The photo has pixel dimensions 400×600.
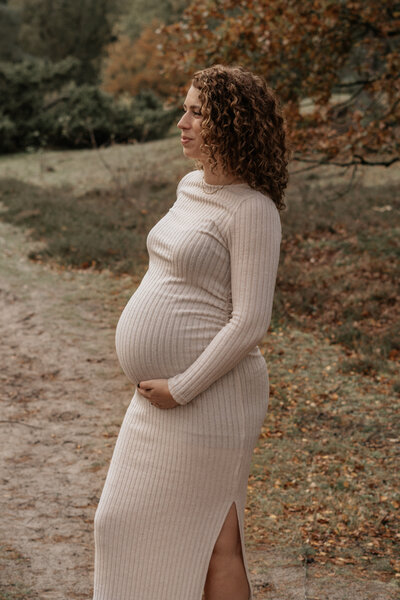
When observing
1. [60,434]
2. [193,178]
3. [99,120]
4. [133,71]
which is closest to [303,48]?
[60,434]

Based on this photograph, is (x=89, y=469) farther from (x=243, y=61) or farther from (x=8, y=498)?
(x=243, y=61)

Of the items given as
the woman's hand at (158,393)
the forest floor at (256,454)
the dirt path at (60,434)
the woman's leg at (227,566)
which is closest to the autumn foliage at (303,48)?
the forest floor at (256,454)

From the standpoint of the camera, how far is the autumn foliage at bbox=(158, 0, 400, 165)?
724 cm

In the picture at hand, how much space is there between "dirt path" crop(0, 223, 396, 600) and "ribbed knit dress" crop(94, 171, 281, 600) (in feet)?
4.30

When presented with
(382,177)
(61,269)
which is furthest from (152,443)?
(382,177)

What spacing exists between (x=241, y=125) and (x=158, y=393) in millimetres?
773

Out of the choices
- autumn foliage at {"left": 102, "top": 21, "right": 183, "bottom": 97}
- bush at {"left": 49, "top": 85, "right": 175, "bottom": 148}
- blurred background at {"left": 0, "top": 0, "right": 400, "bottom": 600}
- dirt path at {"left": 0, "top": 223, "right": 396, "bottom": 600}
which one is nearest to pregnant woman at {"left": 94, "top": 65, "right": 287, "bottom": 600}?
blurred background at {"left": 0, "top": 0, "right": 400, "bottom": 600}

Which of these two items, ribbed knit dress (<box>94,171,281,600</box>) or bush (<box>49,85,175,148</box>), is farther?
bush (<box>49,85,175,148</box>)

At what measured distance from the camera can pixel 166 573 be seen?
2164mm

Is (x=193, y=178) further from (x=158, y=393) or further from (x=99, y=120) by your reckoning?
(x=99, y=120)

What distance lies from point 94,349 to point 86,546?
321 centimetres

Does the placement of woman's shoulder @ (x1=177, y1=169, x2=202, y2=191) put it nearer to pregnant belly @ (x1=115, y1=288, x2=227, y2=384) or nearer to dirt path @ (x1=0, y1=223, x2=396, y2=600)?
pregnant belly @ (x1=115, y1=288, x2=227, y2=384)

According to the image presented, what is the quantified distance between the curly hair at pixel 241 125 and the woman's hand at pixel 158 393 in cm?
61

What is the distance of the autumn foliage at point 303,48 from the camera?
724 centimetres
